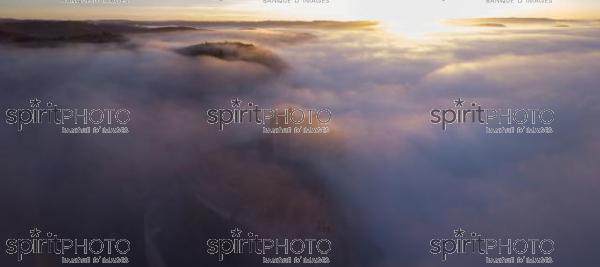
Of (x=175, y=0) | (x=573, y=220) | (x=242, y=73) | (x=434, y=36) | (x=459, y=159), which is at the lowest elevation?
(x=573, y=220)

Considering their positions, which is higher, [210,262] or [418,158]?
[418,158]

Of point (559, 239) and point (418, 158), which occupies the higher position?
point (418, 158)

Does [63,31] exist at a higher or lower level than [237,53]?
higher

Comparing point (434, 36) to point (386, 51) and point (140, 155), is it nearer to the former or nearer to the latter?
point (386, 51)

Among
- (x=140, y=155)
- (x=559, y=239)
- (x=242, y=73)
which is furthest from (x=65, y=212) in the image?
(x=559, y=239)

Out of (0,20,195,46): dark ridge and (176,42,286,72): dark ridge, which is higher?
(0,20,195,46): dark ridge

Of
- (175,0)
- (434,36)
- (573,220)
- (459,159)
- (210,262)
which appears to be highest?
(175,0)

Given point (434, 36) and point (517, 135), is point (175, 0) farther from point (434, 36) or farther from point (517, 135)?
point (517, 135)

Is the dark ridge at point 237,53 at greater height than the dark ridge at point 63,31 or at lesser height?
lesser

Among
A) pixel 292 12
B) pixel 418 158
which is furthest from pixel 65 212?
pixel 418 158
